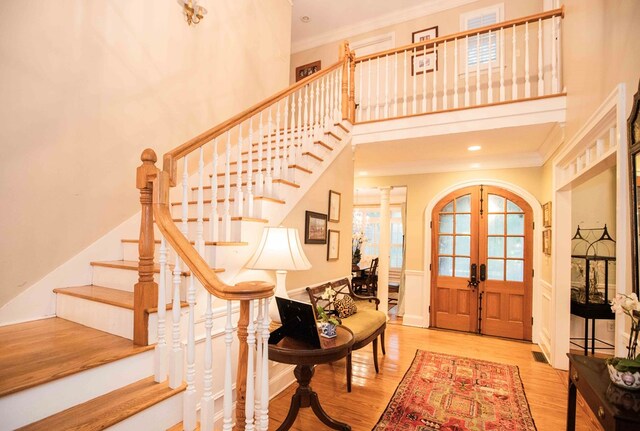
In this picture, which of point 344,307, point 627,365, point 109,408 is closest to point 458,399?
point 344,307

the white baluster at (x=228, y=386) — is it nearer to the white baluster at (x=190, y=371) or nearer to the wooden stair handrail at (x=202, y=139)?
the white baluster at (x=190, y=371)

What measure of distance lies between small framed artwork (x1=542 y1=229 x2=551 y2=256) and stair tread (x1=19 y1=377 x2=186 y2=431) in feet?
14.1

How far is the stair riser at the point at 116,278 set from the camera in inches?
88.0

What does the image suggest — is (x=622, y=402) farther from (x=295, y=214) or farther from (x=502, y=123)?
(x=502, y=123)

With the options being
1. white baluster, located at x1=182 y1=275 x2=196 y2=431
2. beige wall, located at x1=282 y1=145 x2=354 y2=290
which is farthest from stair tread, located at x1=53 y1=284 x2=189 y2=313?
beige wall, located at x1=282 y1=145 x2=354 y2=290

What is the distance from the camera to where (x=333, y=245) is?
3934mm

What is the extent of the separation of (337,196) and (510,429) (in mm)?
2715

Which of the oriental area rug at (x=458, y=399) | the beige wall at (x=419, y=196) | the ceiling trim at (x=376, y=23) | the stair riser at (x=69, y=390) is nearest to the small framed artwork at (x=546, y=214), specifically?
the beige wall at (x=419, y=196)

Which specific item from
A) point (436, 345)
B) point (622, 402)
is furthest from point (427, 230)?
point (622, 402)

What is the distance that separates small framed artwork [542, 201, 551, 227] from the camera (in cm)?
397

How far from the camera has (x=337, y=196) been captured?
3947mm

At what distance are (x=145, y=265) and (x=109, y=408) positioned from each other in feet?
2.16

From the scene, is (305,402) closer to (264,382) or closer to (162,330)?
(264,382)

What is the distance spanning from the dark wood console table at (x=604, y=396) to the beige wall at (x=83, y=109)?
3369mm
